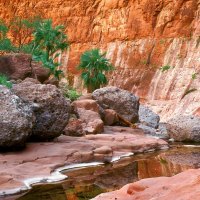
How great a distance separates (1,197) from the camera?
8094 millimetres

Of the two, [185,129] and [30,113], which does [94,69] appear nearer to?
[185,129]

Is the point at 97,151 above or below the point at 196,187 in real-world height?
below

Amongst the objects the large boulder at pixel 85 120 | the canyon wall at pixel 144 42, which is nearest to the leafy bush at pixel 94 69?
the canyon wall at pixel 144 42

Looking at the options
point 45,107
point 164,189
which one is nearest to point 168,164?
point 45,107

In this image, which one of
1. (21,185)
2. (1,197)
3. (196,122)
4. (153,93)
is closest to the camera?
(1,197)

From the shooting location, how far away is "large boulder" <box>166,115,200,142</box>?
17.0 metres

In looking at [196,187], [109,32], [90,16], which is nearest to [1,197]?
[196,187]

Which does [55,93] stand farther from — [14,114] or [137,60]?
[137,60]

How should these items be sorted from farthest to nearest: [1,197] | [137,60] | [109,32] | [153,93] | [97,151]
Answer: [109,32], [137,60], [153,93], [97,151], [1,197]

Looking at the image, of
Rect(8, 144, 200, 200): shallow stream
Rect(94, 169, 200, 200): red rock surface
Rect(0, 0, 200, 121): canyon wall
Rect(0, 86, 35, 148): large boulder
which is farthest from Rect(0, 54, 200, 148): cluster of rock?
Rect(0, 0, 200, 121): canyon wall

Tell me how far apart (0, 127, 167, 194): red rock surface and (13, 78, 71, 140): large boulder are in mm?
433

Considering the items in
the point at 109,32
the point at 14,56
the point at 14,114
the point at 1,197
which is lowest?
the point at 1,197

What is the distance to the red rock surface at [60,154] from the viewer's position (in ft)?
30.5

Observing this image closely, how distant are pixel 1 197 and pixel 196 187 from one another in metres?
4.11
